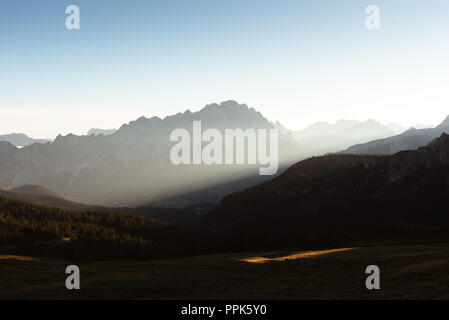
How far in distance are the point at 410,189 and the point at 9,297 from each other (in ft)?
672

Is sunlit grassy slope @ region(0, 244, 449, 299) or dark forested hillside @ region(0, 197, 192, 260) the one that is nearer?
sunlit grassy slope @ region(0, 244, 449, 299)

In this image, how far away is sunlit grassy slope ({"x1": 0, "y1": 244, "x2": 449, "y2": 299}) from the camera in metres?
36.0

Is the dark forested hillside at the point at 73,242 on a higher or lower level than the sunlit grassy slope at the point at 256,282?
lower

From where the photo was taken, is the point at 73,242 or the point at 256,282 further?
the point at 73,242

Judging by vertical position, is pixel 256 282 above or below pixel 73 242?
above

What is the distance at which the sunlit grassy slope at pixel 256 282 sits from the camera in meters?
36.0

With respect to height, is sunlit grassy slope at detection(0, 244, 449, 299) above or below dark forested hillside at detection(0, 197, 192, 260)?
above

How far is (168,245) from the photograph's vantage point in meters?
177

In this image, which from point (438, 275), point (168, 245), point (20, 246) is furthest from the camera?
point (168, 245)

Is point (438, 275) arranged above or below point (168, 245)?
above

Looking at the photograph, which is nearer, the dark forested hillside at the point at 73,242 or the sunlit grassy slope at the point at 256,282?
the sunlit grassy slope at the point at 256,282

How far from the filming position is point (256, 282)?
4497cm
